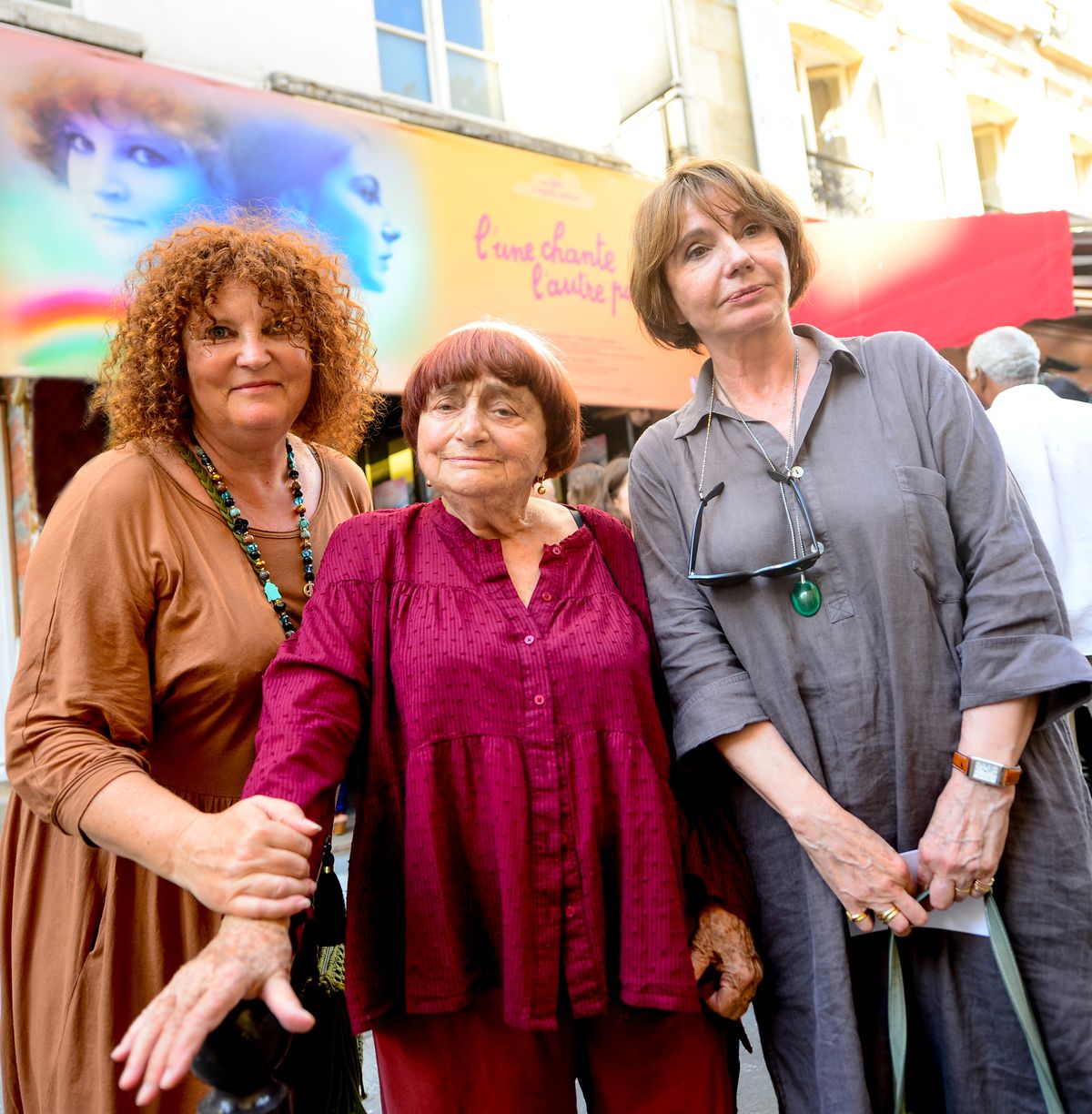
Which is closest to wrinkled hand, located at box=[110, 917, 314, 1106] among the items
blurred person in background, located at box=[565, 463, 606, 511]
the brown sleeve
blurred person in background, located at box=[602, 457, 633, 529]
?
the brown sleeve

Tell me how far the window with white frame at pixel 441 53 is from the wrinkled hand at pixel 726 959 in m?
6.51

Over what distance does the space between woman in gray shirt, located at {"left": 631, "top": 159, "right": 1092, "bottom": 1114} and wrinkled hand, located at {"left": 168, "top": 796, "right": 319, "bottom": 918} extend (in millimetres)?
744

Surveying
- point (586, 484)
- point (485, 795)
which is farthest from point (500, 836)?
point (586, 484)

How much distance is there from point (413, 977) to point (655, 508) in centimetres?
99

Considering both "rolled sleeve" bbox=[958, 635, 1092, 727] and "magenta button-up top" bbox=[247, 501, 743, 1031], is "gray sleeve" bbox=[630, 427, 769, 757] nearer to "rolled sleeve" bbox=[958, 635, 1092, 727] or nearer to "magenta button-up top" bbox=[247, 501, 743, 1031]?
"magenta button-up top" bbox=[247, 501, 743, 1031]

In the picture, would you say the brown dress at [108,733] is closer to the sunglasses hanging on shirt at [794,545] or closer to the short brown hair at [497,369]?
the short brown hair at [497,369]

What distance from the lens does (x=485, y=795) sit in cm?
154

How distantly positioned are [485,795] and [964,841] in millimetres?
842

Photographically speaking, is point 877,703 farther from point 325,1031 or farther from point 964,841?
point 325,1031

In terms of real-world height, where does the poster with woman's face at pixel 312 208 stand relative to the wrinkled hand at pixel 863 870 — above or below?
above

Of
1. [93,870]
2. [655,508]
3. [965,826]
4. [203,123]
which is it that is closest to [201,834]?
[93,870]

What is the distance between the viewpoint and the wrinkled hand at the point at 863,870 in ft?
5.13

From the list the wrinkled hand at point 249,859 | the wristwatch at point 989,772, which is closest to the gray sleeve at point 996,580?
the wristwatch at point 989,772

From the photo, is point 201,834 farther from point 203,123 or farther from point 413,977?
point 203,123
